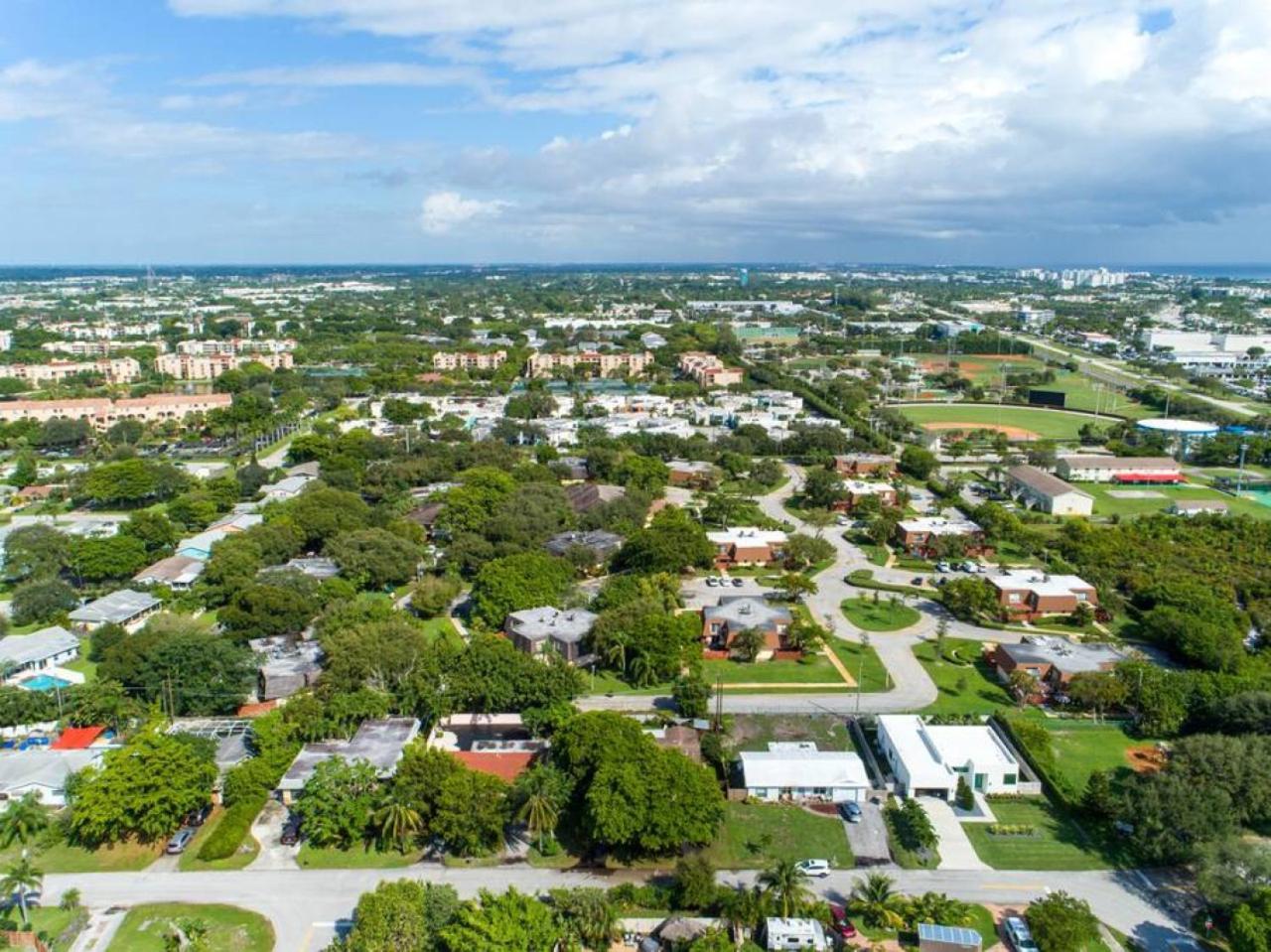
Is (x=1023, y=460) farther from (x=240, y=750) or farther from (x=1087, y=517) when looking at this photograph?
(x=240, y=750)

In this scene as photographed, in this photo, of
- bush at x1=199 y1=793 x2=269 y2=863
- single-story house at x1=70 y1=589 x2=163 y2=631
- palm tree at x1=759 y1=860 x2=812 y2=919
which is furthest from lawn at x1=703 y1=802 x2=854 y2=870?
single-story house at x1=70 y1=589 x2=163 y2=631

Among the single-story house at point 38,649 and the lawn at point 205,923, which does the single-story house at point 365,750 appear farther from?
the single-story house at point 38,649

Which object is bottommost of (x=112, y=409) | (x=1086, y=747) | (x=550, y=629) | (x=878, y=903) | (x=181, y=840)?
(x=1086, y=747)

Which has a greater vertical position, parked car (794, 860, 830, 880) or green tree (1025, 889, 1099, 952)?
green tree (1025, 889, 1099, 952)

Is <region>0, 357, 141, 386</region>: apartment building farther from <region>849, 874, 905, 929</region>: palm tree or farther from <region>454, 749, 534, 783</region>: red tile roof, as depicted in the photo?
<region>849, 874, 905, 929</region>: palm tree

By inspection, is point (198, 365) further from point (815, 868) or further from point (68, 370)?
point (815, 868)

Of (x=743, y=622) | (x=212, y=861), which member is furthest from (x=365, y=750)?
(x=743, y=622)
